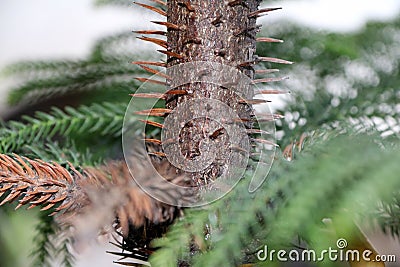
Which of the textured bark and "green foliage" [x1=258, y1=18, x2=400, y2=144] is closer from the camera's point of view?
the textured bark

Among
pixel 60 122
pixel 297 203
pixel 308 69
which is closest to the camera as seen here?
pixel 297 203

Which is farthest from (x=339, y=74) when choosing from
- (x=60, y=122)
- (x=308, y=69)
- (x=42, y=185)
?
(x=42, y=185)

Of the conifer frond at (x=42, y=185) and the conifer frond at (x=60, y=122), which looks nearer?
the conifer frond at (x=42, y=185)

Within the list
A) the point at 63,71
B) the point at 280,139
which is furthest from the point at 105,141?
the point at 280,139

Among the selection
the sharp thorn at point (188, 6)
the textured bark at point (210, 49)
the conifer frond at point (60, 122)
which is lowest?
the conifer frond at point (60, 122)

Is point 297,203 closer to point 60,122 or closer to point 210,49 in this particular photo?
point 210,49

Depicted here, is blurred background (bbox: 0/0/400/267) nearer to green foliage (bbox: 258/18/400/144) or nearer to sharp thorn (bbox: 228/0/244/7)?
green foliage (bbox: 258/18/400/144)

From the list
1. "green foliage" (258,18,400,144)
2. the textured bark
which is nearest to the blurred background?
"green foliage" (258,18,400,144)

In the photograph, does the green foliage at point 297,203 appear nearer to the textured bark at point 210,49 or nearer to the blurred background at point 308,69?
the textured bark at point 210,49

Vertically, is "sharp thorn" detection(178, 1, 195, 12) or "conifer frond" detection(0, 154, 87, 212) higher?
"sharp thorn" detection(178, 1, 195, 12)

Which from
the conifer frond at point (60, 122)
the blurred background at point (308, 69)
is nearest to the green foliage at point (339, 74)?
the blurred background at point (308, 69)
